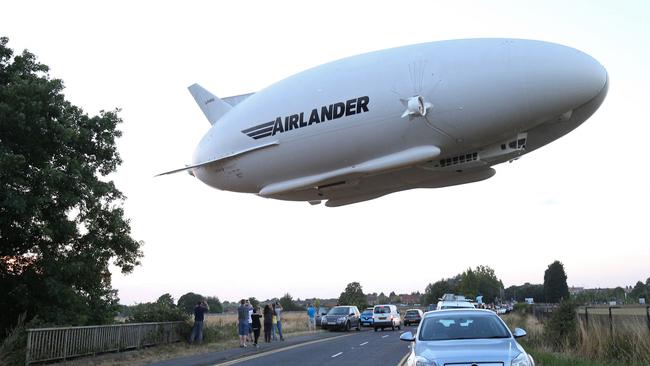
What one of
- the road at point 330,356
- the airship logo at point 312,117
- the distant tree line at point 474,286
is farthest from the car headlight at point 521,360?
the distant tree line at point 474,286

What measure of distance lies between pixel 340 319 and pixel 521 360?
28.4 m

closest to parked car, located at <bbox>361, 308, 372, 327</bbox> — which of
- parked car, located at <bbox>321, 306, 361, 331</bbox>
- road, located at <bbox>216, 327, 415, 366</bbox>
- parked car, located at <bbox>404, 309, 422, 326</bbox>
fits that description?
parked car, located at <bbox>321, 306, 361, 331</bbox>

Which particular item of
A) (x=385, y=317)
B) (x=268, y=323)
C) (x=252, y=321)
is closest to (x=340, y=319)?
(x=385, y=317)

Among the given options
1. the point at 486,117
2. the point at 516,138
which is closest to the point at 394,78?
the point at 486,117

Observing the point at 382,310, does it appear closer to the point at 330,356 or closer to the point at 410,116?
the point at 330,356

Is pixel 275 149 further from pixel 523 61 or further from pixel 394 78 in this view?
pixel 523 61

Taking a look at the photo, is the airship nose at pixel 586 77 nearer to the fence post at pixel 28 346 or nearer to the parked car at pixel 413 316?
the fence post at pixel 28 346

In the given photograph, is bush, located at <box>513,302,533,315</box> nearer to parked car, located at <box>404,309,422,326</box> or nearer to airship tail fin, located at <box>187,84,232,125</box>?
parked car, located at <box>404,309,422,326</box>

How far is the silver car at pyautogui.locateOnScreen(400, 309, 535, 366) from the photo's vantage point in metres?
7.85

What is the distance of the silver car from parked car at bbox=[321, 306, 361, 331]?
25.8m

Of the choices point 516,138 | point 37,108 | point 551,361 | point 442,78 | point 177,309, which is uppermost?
point 37,108

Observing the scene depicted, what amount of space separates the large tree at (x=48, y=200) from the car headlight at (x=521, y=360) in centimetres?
1389

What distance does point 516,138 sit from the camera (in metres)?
12.4

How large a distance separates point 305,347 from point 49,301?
890cm
